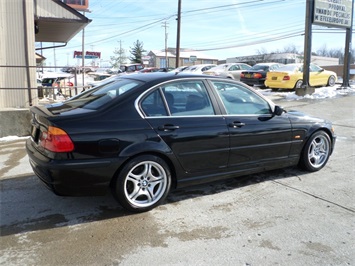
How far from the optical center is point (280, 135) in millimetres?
4695

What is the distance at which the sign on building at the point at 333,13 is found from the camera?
14895 millimetres

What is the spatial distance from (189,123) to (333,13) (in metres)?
14.6

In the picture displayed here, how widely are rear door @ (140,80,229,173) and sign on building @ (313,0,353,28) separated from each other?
12.8 m

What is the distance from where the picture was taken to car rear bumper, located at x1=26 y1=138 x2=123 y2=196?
11.1 feet

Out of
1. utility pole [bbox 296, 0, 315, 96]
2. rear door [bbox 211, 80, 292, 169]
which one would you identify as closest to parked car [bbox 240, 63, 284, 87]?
utility pole [bbox 296, 0, 315, 96]

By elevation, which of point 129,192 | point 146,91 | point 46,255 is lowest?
point 46,255

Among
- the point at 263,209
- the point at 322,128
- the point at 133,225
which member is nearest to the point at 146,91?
the point at 133,225

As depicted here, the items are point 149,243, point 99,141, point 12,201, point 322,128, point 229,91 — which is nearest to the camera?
point 149,243

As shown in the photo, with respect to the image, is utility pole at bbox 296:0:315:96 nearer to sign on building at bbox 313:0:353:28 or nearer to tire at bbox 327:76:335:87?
sign on building at bbox 313:0:353:28

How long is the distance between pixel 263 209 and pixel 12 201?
3.03 metres

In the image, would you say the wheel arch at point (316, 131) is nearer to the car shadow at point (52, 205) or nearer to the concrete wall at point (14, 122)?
the car shadow at point (52, 205)

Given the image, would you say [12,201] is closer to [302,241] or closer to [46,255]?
[46,255]

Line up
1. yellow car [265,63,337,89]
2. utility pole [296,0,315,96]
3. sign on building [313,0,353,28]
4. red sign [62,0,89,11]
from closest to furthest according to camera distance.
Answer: utility pole [296,0,315,96] → sign on building [313,0,353,28] → yellow car [265,63,337,89] → red sign [62,0,89,11]

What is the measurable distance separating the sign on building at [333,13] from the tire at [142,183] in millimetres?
13549
